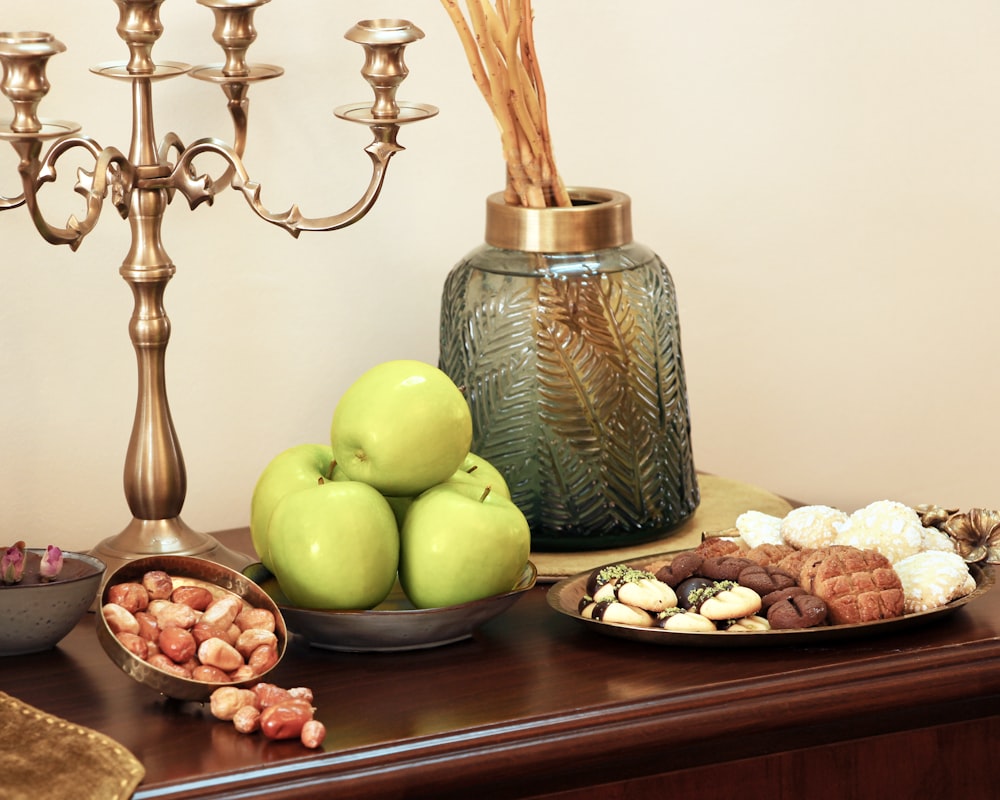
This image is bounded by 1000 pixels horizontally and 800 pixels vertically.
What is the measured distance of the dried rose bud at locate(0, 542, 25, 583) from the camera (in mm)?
788

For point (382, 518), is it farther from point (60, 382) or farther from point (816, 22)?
point (816, 22)

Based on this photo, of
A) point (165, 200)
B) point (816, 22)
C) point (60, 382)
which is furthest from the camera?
point (816, 22)

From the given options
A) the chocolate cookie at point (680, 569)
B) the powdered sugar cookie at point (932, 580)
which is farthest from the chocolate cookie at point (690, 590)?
the powdered sugar cookie at point (932, 580)

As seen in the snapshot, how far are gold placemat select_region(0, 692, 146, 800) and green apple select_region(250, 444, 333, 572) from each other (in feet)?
0.66

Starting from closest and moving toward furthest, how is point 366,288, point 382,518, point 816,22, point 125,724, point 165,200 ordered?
1. point 125,724
2. point 382,518
3. point 165,200
4. point 366,288
5. point 816,22

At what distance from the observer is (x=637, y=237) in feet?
4.21

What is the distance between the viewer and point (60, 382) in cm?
105

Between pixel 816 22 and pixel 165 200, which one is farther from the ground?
pixel 816 22

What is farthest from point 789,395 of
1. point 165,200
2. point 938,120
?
point 165,200

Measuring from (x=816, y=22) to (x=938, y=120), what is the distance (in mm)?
174

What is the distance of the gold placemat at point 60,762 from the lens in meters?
0.64

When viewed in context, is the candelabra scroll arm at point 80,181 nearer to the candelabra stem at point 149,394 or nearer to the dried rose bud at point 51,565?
the candelabra stem at point 149,394

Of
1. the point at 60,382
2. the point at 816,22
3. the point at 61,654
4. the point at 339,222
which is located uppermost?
the point at 816,22

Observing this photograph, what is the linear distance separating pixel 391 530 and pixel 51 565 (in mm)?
198
